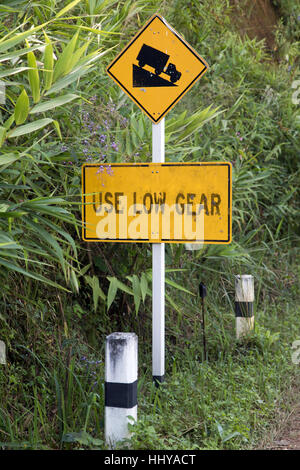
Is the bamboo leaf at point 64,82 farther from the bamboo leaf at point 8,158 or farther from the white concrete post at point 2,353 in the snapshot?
the white concrete post at point 2,353

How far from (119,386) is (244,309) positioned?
2.09m

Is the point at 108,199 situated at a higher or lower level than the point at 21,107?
lower

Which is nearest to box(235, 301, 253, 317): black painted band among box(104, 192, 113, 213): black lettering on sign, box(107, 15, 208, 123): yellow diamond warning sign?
box(104, 192, 113, 213): black lettering on sign

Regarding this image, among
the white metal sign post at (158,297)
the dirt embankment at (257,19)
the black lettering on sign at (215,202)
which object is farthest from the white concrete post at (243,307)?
the dirt embankment at (257,19)

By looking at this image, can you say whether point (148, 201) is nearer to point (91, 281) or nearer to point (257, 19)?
point (91, 281)

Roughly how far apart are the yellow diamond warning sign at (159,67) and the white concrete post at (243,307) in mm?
1735

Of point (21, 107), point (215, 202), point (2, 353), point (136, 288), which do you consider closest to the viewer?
point (21, 107)

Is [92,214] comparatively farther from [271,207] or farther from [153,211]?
[271,207]

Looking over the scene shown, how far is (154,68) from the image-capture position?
3990 millimetres

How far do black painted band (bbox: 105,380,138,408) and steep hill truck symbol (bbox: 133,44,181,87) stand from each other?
6.17ft

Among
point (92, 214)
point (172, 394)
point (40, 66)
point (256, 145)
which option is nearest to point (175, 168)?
point (92, 214)

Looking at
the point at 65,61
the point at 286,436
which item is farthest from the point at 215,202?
the point at 286,436

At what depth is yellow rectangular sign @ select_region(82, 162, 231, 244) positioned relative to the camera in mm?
3918

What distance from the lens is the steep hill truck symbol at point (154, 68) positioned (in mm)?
3992
